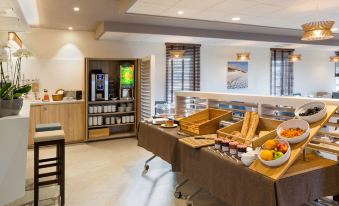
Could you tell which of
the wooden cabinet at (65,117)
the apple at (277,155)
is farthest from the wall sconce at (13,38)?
the apple at (277,155)

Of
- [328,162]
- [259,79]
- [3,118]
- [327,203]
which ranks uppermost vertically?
[259,79]

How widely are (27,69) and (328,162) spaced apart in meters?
6.35

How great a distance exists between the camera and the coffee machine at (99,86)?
6117mm

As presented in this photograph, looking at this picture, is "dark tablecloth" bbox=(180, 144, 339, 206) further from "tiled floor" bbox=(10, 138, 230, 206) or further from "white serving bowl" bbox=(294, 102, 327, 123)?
"tiled floor" bbox=(10, 138, 230, 206)

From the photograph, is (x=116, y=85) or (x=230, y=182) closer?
(x=230, y=182)

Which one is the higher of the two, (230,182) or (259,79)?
(259,79)

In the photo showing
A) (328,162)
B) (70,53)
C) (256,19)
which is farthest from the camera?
(70,53)

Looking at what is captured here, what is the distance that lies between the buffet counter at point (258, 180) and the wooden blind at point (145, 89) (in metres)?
3.53

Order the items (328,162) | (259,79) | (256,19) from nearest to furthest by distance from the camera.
Answer: (328,162) < (256,19) < (259,79)

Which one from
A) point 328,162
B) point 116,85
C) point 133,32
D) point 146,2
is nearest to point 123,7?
point 146,2

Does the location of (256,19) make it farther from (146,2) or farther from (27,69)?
(27,69)

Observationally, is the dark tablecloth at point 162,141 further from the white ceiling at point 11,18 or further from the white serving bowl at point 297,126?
the white ceiling at point 11,18

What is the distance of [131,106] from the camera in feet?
22.0

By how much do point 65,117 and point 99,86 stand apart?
1033 mm
